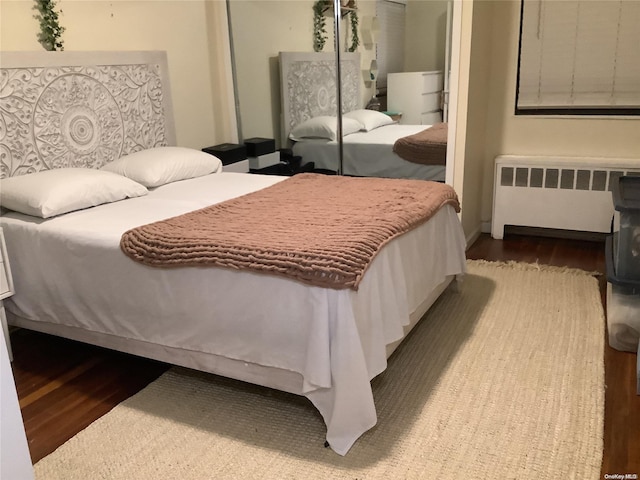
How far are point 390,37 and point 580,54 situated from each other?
4.06 feet

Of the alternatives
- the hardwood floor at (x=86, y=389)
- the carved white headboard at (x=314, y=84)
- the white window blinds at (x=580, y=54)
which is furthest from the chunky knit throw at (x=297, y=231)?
the white window blinds at (x=580, y=54)

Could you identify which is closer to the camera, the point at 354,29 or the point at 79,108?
the point at 79,108

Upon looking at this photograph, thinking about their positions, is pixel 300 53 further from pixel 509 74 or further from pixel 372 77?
pixel 509 74

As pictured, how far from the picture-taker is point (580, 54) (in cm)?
369

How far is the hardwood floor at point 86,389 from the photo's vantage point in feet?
6.21

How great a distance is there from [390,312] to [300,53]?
249cm

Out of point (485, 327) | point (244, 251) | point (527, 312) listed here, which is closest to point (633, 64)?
point (527, 312)

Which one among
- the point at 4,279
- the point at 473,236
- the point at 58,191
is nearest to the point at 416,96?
the point at 473,236

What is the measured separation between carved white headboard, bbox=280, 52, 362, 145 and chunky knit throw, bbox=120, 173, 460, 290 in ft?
4.53

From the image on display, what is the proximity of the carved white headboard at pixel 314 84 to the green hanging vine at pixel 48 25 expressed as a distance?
158cm

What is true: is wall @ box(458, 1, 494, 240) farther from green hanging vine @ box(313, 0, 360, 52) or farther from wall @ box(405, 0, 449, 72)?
green hanging vine @ box(313, 0, 360, 52)

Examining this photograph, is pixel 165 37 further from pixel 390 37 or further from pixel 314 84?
pixel 390 37

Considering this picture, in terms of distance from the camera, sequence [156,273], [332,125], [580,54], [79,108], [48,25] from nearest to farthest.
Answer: [156,273] → [48,25] → [79,108] → [580,54] → [332,125]

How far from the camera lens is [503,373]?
2.26 meters
